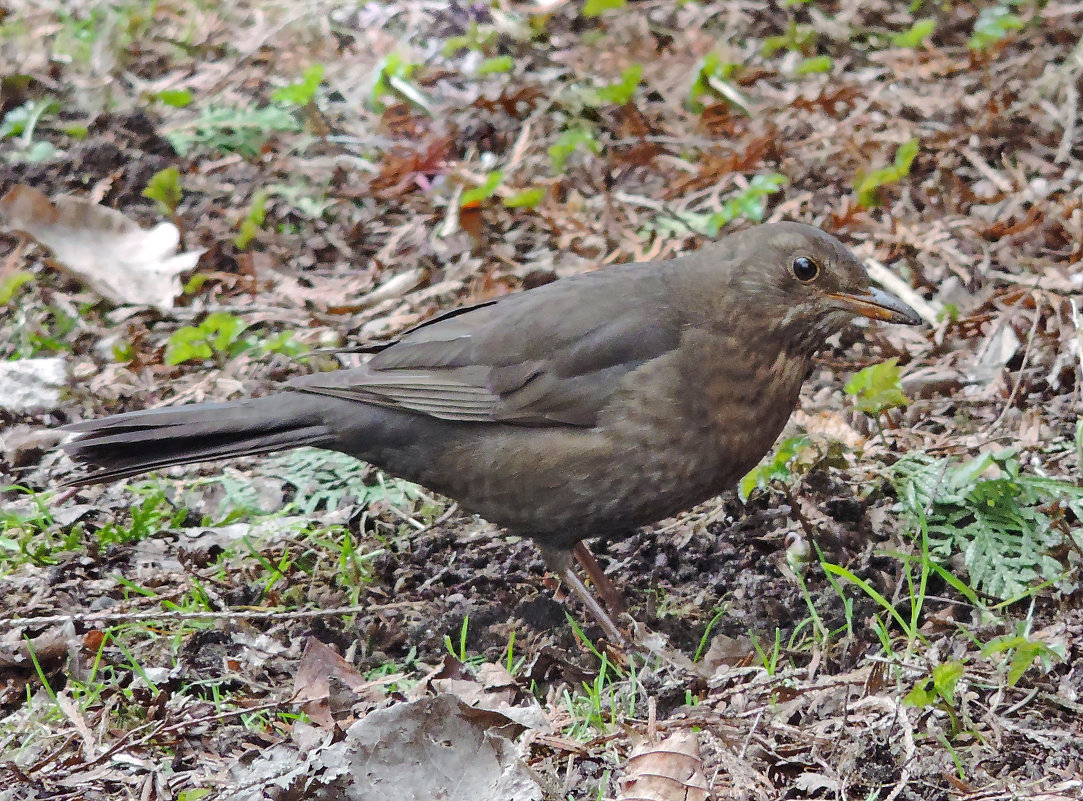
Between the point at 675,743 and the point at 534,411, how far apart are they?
140 cm

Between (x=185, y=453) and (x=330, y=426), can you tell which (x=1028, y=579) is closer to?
(x=330, y=426)

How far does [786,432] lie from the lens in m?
4.58

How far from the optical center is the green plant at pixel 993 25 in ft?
23.0

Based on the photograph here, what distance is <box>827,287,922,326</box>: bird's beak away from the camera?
380 cm

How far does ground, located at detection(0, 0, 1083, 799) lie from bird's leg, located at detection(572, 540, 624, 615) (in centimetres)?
8

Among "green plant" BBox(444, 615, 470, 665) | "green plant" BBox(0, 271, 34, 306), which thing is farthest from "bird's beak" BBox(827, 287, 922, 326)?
"green plant" BBox(0, 271, 34, 306)

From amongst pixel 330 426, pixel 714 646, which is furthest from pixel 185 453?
pixel 714 646

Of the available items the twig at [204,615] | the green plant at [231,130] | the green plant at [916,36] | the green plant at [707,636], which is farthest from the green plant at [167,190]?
the green plant at [916,36]

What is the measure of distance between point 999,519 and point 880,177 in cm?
241

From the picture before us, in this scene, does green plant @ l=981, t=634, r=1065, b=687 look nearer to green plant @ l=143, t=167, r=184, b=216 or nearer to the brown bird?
the brown bird

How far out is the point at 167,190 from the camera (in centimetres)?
604

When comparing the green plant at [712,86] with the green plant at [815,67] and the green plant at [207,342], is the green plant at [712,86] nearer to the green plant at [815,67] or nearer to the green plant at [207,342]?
the green plant at [815,67]

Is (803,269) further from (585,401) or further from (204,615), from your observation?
(204,615)

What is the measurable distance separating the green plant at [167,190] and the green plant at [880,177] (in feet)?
10.7
